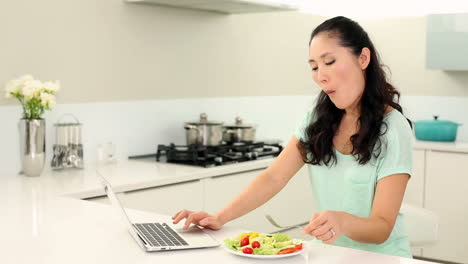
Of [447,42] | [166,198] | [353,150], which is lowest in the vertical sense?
[166,198]

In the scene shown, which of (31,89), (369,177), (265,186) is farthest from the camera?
(31,89)

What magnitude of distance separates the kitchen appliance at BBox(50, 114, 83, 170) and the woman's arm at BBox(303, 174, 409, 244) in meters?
1.85

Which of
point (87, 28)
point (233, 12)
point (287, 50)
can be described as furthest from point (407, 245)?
Answer: point (287, 50)

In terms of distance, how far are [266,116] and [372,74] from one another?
9.56 ft

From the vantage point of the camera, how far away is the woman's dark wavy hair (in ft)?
7.13

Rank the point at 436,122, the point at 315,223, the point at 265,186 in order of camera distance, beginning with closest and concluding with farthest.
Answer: the point at 315,223 < the point at 265,186 < the point at 436,122

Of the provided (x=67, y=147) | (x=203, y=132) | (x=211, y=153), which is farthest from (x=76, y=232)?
(x=203, y=132)

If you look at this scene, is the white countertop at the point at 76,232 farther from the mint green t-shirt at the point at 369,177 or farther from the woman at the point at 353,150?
the mint green t-shirt at the point at 369,177

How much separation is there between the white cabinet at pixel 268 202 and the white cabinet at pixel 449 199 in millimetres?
883

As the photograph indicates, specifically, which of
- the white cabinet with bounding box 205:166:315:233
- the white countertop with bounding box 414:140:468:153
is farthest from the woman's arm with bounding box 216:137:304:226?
the white countertop with bounding box 414:140:468:153

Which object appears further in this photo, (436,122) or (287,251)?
(436,122)

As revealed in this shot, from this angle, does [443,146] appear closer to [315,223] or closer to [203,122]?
[203,122]

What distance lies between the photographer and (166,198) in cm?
329

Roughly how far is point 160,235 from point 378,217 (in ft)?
2.14
